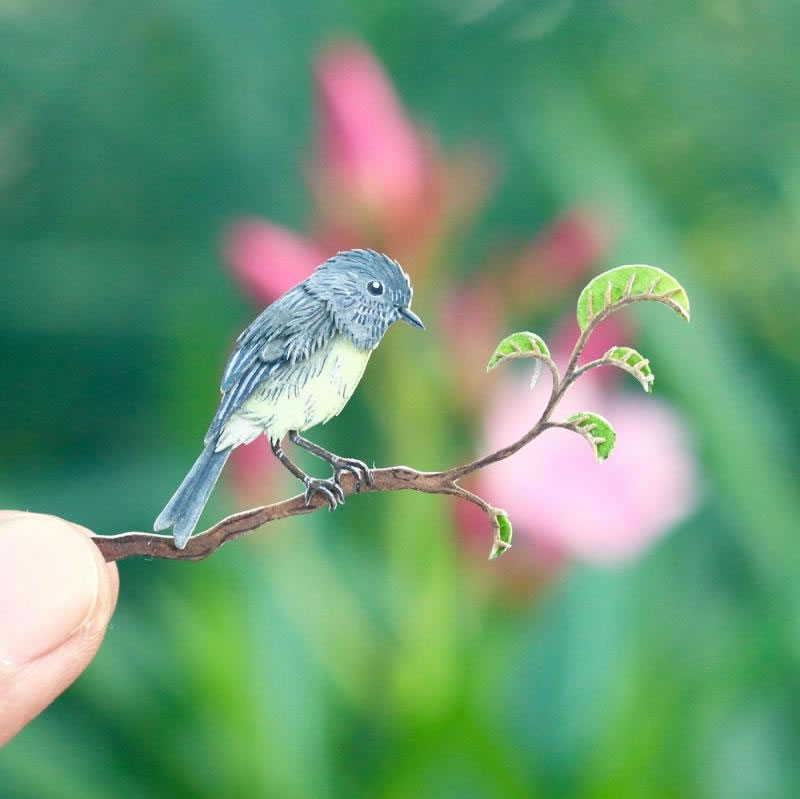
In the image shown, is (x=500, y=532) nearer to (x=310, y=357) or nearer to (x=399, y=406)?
(x=310, y=357)

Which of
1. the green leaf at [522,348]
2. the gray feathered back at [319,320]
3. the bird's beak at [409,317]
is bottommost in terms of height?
the green leaf at [522,348]

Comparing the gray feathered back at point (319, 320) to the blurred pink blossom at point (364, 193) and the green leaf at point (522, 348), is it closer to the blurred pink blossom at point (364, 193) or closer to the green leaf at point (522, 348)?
the green leaf at point (522, 348)

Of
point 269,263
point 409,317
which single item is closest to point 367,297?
point 409,317

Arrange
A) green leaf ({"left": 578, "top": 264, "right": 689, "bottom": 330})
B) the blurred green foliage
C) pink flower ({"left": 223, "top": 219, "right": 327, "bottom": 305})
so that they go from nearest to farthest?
green leaf ({"left": 578, "top": 264, "right": 689, "bottom": 330})
pink flower ({"left": 223, "top": 219, "right": 327, "bottom": 305})
the blurred green foliage

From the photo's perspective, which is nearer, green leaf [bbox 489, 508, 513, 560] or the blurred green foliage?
green leaf [bbox 489, 508, 513, 560]

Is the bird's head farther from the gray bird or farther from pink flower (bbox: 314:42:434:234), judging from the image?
pink flower (bbox: 314:42:434:234)

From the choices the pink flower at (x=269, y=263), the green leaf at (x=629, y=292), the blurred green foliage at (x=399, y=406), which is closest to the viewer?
the green leaf at (x=629, y=292)

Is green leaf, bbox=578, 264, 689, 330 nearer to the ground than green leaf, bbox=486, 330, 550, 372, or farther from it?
farther from it

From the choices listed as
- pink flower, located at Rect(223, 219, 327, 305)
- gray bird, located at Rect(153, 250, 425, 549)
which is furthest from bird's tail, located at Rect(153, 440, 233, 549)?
pink flower, located at Rect(223, 219, 327, 305)

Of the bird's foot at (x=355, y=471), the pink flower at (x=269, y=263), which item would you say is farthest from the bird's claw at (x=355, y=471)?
Result: the pink flower at (x=269, y=263)

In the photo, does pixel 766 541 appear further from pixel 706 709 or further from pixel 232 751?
pixel 232 751
